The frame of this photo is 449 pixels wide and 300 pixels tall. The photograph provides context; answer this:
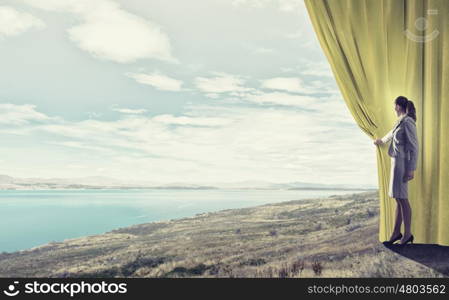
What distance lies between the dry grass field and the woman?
0.30m

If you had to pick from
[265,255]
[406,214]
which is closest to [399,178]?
[406,214]

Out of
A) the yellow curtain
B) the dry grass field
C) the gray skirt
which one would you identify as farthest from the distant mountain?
the gray skirt

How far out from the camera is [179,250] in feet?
9.27

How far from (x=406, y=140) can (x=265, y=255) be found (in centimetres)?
144

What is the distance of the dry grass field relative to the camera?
2098 millimetres

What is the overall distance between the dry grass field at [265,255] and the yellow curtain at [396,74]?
0.25 metres

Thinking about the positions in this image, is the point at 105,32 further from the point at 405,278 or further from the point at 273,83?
the point at 405,278

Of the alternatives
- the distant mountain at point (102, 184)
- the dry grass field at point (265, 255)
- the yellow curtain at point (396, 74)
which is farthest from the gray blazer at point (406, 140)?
the distant mountain at point (102, 184)

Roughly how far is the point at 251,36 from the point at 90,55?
7.44 ft

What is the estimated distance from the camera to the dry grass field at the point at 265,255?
210cm

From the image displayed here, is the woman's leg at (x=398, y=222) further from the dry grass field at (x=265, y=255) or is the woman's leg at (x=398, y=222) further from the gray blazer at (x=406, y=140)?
the gray blazer at (x=406, y=140)

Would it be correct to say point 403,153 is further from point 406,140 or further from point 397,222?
point 397,222

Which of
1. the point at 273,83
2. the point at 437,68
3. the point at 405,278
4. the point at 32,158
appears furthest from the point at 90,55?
the point at 405,278

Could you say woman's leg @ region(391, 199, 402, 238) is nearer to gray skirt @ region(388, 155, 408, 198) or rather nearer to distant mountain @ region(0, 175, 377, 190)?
gray skirt @ region(388, 155, 408, 198)
